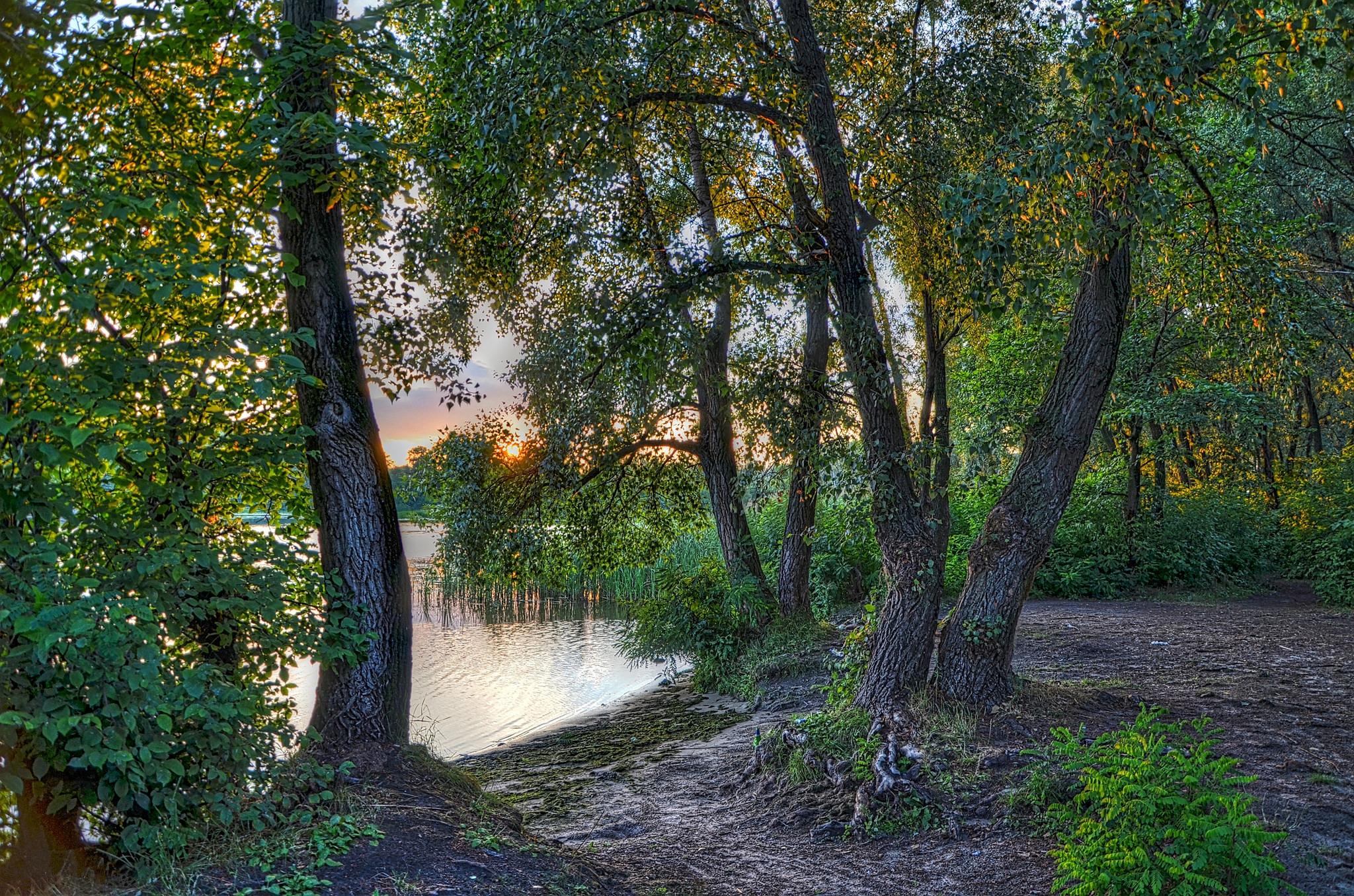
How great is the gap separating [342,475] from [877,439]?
3635mm

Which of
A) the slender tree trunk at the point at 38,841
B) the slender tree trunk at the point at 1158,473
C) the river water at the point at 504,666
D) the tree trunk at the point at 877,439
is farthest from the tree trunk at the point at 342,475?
the slender tree trunk at the point at 1158,473

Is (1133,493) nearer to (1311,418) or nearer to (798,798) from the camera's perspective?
(1311,418)

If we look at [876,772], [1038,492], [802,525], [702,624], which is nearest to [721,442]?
[802,525]

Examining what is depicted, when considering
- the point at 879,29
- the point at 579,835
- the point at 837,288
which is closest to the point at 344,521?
the point at 579,835

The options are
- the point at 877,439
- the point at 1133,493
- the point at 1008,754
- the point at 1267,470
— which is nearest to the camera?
the point at 1008,754

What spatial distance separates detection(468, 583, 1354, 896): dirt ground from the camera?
14.7ft

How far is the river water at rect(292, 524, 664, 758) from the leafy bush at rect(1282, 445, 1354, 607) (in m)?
9.07

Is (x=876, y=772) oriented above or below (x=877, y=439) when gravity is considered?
below

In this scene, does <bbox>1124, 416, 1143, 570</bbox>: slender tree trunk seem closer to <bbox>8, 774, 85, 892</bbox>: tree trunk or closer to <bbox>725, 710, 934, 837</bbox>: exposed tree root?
<bbox>725, 710, 934, 837</bbox>: exposed tree root

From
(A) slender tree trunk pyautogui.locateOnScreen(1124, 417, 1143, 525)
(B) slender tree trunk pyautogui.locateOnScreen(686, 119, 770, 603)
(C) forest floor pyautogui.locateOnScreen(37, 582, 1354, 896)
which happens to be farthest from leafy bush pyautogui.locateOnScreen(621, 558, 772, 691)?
(A) slender tree trunk pyautogui.locateOnScreen(1124, 417, 1143, 525)

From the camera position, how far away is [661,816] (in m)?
6.34

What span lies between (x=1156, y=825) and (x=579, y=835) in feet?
12.2

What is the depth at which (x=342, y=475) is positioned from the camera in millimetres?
4836

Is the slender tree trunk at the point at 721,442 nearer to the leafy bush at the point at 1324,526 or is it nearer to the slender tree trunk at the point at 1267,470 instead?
the slender tree trunk at the point at 1267,470
